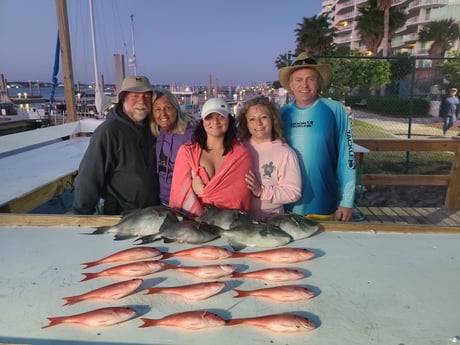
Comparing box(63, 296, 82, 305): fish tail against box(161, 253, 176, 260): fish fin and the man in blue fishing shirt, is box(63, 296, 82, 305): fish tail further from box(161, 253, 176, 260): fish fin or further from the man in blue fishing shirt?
the man in blue fishing shirt

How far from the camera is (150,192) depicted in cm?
299

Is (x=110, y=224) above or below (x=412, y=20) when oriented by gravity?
below

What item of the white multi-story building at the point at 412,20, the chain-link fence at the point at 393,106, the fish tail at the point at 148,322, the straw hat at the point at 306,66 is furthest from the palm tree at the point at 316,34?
the fish tail at the point at 148,322

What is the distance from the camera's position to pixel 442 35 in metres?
48.6

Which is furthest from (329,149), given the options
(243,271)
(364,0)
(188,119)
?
(364,0)

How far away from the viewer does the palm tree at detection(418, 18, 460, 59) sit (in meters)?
48.0

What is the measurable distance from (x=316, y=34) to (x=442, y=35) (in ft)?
61.0

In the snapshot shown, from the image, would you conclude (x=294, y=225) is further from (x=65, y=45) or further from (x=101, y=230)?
(x=65, y=45)

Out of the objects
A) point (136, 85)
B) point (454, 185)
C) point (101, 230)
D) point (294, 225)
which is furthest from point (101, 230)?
point (454, 185)

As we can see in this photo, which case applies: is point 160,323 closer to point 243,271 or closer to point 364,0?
point 243,271

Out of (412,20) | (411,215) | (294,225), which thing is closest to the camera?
(294,225)

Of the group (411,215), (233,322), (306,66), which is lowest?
(411,215)

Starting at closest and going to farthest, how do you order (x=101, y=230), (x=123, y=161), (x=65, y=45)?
(x=101, y=230)
(x=123, y=161)
(x=65, y=45)

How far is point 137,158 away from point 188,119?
577 millimetres
